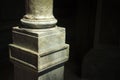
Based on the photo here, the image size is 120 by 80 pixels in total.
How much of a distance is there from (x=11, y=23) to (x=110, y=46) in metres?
1.95

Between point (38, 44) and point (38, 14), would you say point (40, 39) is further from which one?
point (38, 14)

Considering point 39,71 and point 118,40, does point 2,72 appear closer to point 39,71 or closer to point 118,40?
point 118,40

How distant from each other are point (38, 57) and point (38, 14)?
0.34m

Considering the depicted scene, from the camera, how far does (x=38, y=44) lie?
5.76 ft

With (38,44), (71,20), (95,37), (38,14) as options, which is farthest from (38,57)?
(71,20)

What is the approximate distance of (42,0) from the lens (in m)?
1.82

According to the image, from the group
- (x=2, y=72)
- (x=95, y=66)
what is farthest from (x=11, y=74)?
(x=95, y=66)

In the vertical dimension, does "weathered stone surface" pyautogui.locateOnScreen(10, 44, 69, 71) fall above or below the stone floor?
above

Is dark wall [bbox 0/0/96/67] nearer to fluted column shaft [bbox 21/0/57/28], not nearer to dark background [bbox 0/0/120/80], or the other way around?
dark background [bbox 0/0/120/80]

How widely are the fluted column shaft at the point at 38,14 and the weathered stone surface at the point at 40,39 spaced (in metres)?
0.05

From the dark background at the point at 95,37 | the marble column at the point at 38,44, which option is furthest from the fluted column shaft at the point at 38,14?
the dark background at the point at 95,37

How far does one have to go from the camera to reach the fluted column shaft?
72.1 inches

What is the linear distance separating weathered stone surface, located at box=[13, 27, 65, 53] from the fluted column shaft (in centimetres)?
5

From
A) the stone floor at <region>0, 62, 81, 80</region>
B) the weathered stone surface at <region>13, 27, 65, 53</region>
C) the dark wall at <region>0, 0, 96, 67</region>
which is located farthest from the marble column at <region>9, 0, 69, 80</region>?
the dark wall at <region>0, 0, 96, 67</region>
